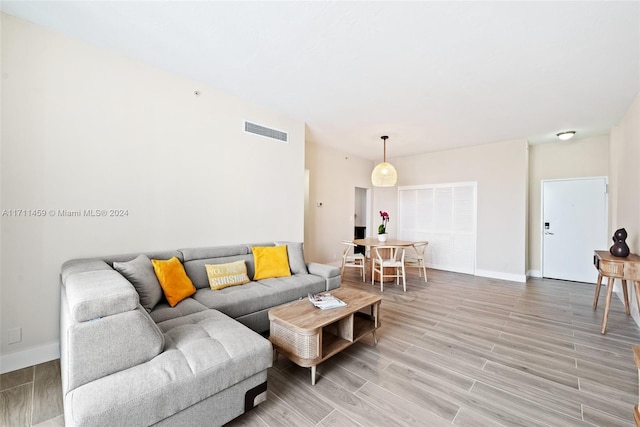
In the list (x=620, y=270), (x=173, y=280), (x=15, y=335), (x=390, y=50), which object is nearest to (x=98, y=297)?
(x=173, y=280)

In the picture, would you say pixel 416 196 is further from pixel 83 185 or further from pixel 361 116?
pixel 83 185

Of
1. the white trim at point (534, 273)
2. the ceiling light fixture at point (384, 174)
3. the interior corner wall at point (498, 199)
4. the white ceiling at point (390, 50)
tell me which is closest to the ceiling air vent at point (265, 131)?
the white ceiling at point (390, 50)

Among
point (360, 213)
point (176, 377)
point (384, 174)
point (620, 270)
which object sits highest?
point (384, 174)

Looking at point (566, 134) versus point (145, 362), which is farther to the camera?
point (566, 134)

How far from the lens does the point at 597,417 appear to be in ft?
5.21

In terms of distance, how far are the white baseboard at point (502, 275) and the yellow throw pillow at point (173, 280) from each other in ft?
17.5

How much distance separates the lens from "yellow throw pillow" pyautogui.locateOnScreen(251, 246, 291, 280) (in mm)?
3078

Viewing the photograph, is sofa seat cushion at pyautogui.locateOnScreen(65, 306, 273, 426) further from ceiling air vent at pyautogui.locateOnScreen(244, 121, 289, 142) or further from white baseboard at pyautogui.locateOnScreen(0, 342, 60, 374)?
ceiling air vent at pyautogui.locateOnScreen(244, 121, 289, 142)

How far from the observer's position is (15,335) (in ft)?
6.59

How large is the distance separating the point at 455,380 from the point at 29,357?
333 centimetres

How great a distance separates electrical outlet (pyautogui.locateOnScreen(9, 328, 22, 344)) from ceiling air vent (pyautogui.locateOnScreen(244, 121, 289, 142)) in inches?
112

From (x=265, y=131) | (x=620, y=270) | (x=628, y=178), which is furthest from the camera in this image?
(x=265, y=131)

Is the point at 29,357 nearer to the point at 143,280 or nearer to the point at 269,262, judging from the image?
the point at 143,280

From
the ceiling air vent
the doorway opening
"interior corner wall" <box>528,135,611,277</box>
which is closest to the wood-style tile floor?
"interior corner wall" <box>528,135,611,277</box>
